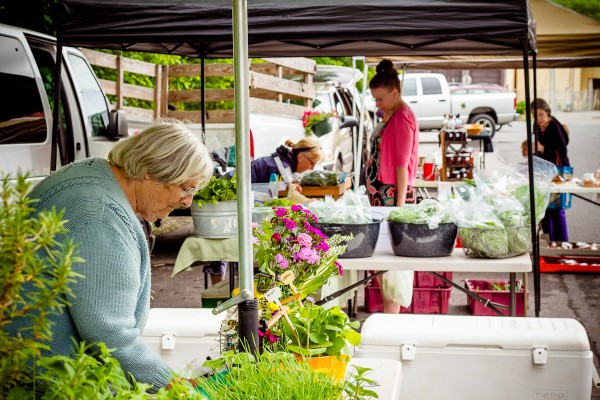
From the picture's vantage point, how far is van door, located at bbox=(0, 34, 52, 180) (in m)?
5.82

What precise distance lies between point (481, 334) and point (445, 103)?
2323 centimetres

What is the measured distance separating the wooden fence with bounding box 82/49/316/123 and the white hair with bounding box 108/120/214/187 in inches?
265

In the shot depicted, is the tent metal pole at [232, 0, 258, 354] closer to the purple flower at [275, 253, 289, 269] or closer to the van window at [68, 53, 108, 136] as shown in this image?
the purple flower at [275, 253, 289, 269]

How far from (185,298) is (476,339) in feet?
15.1

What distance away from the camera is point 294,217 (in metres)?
3.58

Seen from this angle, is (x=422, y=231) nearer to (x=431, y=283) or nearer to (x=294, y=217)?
(x=294, y=217)

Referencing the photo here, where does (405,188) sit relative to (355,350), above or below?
above

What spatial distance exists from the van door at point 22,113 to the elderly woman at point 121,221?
340cm

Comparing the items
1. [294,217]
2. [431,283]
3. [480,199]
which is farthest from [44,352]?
[431,283]

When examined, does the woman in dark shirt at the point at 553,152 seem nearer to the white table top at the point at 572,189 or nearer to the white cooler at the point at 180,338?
the white table top at the point at 572,189

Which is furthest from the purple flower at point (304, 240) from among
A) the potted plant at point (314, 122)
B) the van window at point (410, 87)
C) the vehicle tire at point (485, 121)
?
the vehicle tire at point (485, 121)

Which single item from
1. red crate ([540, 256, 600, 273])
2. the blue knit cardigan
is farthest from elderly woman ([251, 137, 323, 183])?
the blue knit cardigan

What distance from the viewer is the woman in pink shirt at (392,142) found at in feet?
19.8

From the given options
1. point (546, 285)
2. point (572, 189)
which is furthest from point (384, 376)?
point (572, 189)
